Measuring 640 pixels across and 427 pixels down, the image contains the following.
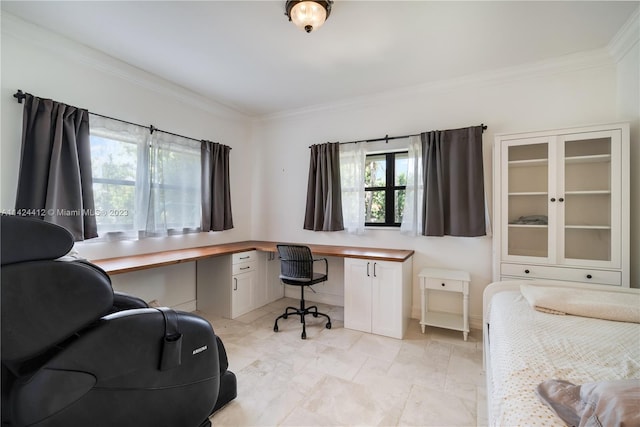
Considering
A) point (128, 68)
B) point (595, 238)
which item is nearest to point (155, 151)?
point (128, 68)

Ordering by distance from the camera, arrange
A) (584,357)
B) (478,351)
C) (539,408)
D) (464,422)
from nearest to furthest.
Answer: (539,408)
(584,357)
(464,422)
(478,351)

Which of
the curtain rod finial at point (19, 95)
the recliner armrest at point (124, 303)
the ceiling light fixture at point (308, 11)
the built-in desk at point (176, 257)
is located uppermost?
the ceiling light fixture at point (308, 11)

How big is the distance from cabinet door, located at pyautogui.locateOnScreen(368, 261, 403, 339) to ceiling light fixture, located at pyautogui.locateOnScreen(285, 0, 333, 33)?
7.17ft

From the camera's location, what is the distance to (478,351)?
246cm

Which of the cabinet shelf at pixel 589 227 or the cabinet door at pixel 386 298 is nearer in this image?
the cabinet shelf at pixel 589 227

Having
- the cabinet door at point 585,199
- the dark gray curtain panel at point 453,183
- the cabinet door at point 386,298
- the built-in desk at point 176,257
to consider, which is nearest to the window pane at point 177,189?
the built-in desk at point 176,257

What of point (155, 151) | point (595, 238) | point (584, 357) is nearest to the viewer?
point (584, 357)

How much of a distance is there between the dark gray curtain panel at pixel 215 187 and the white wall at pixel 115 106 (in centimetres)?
19

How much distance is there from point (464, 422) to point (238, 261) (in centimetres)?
257

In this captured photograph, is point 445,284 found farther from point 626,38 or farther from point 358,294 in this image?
point 626,38

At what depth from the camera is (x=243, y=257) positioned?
3.34m

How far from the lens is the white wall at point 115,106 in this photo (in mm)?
2076

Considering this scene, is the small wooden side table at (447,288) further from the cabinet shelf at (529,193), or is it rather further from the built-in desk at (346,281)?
the cabinet shelf at (529,193)

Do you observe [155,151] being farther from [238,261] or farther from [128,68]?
[238,261]
